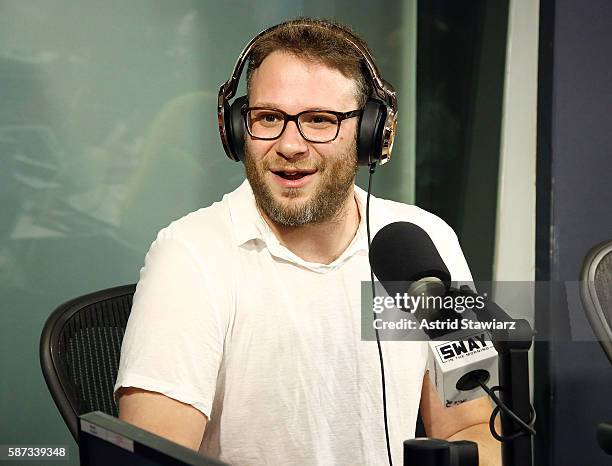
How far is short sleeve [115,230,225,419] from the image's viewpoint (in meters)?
1.33

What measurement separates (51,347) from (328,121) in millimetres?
595

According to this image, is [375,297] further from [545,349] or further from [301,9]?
[301,9]

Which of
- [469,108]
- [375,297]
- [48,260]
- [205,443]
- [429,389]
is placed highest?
[469,108]

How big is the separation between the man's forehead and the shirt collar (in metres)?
0.17

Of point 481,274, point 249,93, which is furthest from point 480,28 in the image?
point 249,93

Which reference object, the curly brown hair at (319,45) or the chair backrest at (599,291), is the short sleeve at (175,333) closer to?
the curly brown hair at (319,45)

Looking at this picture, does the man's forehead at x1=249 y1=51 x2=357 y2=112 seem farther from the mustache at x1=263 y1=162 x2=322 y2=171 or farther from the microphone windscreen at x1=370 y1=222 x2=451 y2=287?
the microphone windscreen at x1=370 y1=222 x2=451 y2=287

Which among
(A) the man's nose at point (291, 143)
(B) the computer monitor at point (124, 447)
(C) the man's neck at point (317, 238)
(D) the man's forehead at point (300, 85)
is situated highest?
(D) the man's forehead at point (300, 85)

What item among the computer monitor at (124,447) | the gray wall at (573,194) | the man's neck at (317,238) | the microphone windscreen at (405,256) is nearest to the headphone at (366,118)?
the man's neck at (317,238)

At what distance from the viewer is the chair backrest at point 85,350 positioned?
150 centimetres

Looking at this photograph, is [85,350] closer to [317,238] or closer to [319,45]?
[317,238]

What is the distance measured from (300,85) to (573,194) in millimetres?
1271

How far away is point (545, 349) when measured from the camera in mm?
2561

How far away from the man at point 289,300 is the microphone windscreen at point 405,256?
44cm
